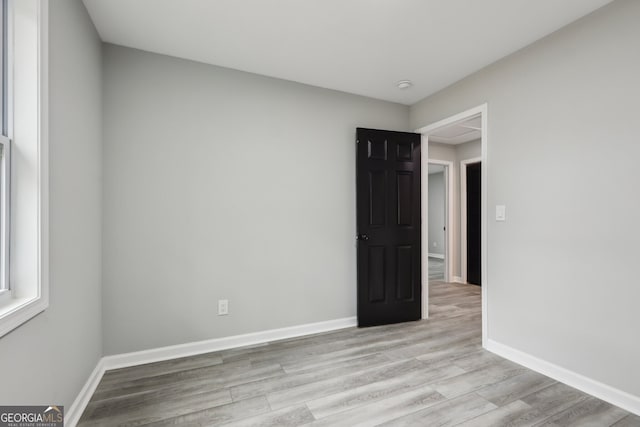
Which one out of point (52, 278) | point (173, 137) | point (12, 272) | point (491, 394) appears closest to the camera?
point (12, 272)

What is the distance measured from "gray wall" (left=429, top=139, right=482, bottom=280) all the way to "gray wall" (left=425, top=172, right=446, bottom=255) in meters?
3.12

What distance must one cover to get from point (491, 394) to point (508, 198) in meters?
1.52

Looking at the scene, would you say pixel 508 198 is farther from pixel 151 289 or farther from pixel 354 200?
pixel 151 289

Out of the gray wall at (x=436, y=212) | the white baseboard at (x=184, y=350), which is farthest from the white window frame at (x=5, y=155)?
the gray wall at (x=436, y=212)

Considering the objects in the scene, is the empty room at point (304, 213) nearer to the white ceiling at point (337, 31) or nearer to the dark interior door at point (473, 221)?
the white ceiling at point (337, 31)

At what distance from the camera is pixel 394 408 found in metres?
1.76

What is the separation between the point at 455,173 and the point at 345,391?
180 inches

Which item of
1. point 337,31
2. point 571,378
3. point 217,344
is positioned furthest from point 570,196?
point 217,344

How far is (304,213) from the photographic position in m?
2.94

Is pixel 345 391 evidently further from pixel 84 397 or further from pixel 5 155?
pixel 5 155

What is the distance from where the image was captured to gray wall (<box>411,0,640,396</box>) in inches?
69.9

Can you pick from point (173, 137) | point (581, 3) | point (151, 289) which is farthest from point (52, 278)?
point (581, 3)

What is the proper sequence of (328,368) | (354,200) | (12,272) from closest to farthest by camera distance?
(12,272) < (328,368) < (354,200)

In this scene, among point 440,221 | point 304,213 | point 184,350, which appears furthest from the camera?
point 440,221
